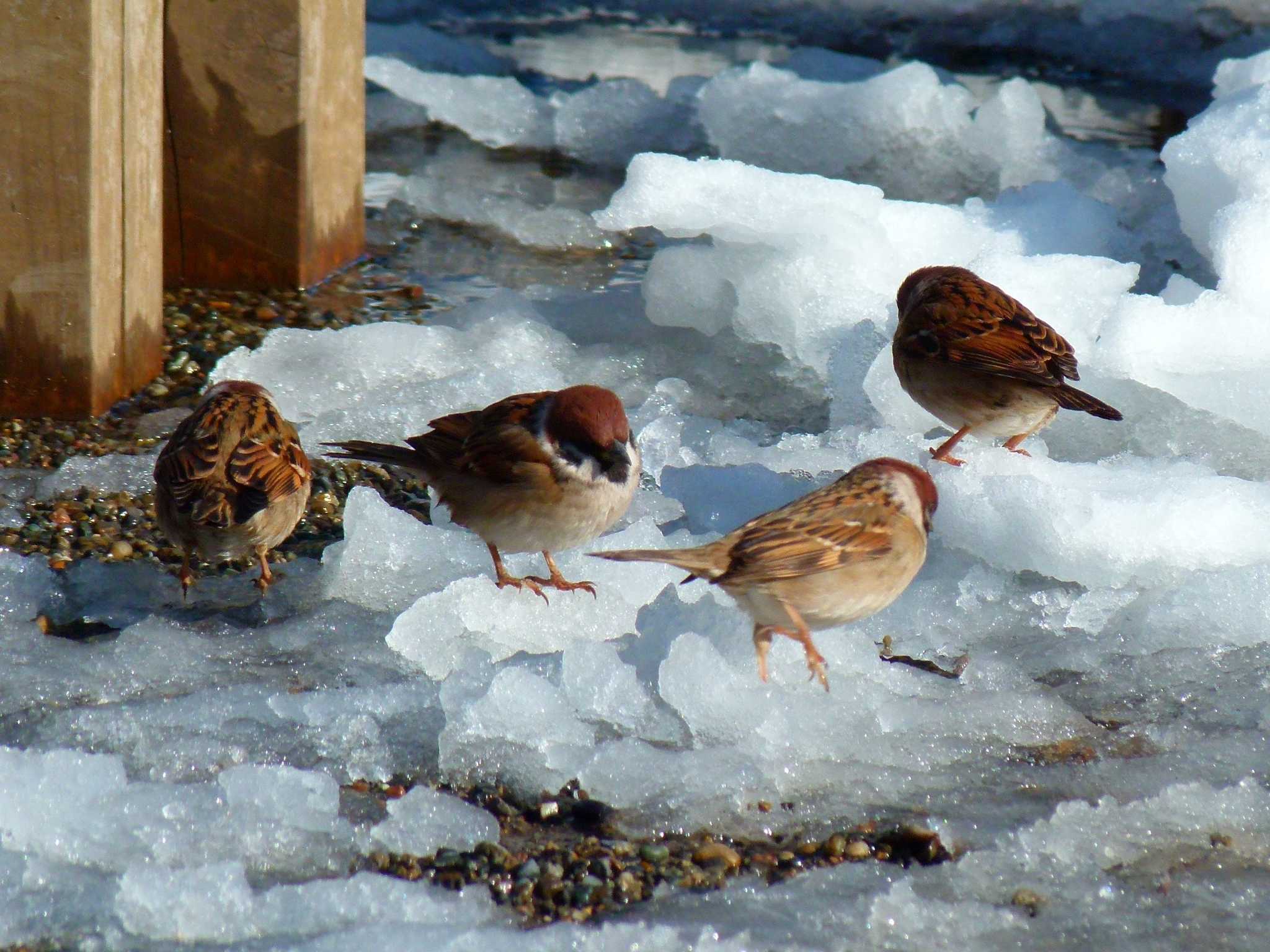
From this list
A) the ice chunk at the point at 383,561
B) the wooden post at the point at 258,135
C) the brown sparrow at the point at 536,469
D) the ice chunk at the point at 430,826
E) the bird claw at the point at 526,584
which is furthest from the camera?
the wooden post at the point at 258,135

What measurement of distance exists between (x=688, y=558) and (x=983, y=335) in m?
1.91

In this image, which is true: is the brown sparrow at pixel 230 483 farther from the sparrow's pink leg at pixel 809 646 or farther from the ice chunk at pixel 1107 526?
the ice chunk at pixel 1107 526

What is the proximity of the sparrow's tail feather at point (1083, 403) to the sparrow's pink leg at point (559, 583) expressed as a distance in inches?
67.8

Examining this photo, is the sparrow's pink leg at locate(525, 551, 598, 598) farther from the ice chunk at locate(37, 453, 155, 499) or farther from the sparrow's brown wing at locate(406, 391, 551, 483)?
the ice chunk at locate(37, 453, 155, 499)

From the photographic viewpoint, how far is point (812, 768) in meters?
3.74

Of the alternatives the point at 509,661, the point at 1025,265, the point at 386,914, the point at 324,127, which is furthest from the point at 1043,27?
the point at 386,914

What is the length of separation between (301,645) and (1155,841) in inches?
92.1

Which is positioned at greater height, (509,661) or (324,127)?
(324,127)

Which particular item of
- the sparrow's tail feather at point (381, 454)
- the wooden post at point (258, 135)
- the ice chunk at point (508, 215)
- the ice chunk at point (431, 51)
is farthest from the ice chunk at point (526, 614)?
the ice chunk at point (431, 51)

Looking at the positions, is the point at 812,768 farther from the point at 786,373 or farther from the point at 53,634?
the point at 786,373

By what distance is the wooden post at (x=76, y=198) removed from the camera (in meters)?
4.95

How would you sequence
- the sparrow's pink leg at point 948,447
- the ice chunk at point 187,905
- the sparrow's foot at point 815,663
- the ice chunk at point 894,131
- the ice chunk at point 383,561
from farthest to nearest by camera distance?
the ice chunk at point 894,131, the sparrow's pink leg at point 948,447, the ice chunk at point 383,561, the sparrow's foot at point 815,663, the ice chunk at point 187,905

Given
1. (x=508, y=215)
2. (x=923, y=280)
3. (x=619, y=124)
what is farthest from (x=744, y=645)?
(x=619, y=124)

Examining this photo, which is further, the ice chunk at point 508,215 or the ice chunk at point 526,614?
the ice chunk at point 508,215
